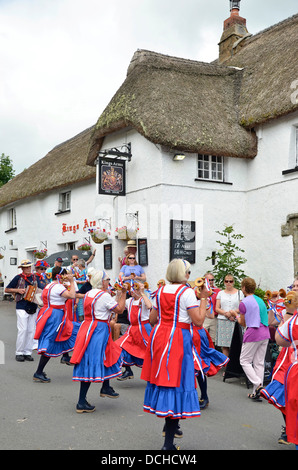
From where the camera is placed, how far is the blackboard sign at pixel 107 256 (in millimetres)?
14828

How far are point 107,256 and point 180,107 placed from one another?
4.94 metres

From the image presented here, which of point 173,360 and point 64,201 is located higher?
point 64,201

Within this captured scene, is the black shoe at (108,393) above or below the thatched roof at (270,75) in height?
below

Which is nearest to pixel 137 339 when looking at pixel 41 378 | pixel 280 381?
pixel 41 378

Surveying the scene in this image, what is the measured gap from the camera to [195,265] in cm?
1325

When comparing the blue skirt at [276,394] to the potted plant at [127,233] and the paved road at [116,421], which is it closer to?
the paved road at [116,421]

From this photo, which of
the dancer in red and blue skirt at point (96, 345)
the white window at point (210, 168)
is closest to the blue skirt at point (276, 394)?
the dancer in red and blue skirt at point (96, 345)

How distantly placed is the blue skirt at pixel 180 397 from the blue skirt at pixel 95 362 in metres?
1.31

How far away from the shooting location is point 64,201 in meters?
20.4

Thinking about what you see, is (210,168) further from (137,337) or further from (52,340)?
(52,340)

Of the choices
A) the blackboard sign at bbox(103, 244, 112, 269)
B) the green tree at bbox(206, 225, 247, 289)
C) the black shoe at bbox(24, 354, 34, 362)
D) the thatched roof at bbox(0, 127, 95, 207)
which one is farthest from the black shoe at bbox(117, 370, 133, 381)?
the thatched roof at bbox(0, 127, 95, 207)

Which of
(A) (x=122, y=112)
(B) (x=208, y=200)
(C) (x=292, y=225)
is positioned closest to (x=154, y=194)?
(B) (x=208, y=200)
